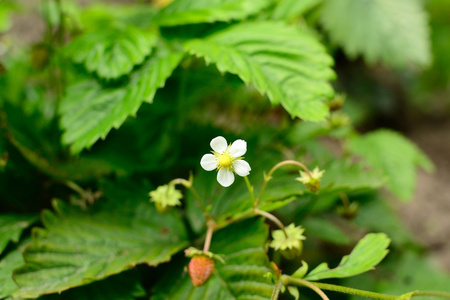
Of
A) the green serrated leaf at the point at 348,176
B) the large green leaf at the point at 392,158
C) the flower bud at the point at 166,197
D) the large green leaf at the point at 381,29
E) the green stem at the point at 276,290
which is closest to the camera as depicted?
the green stem at the point at 276,290

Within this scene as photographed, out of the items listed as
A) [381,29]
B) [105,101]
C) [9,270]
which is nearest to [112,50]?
[105,101]

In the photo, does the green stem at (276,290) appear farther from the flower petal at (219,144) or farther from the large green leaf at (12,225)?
the large green leaf at (12,225)

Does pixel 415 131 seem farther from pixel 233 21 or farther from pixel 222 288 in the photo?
pixel 222 288

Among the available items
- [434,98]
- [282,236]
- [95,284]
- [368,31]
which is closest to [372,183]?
[282,236]

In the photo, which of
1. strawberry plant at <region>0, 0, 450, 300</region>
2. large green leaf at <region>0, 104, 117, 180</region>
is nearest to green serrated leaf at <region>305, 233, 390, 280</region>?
strawberry plant at <region>0, 0, 450, 300</region>

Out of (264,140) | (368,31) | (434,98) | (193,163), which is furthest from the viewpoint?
(434,98)

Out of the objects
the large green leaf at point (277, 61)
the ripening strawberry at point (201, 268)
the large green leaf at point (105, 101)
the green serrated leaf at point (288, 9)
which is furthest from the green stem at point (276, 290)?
the green serrated leaf at point (288, 9)
